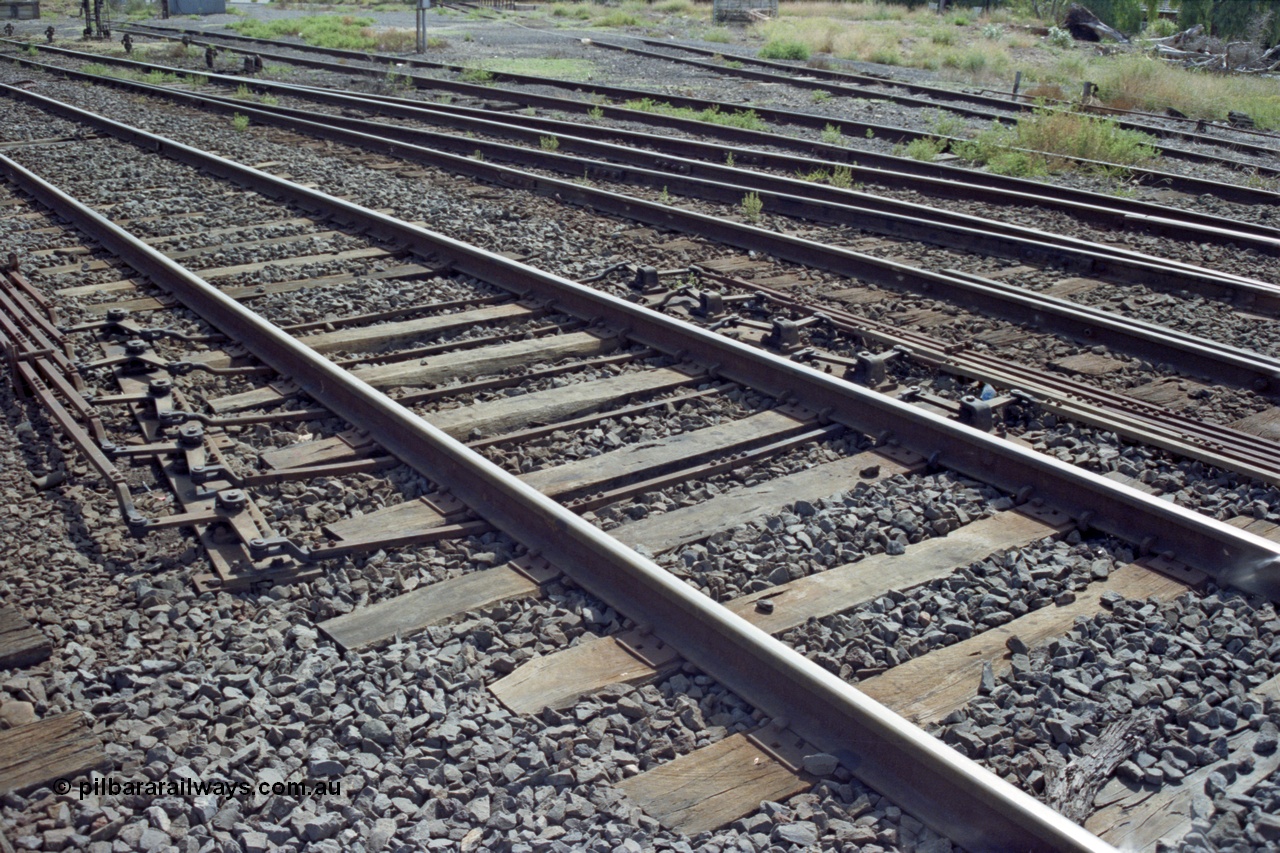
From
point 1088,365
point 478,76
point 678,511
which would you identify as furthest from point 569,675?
point 478,76

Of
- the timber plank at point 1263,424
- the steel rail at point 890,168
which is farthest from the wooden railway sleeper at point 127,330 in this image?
the steel rail at point 890,168

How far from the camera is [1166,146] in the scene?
52.3 ft

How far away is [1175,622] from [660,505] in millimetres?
2069

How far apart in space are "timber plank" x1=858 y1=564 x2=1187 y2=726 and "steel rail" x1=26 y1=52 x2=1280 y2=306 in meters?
4.58

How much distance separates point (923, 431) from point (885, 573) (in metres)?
1.29

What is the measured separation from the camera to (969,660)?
4.00 metres

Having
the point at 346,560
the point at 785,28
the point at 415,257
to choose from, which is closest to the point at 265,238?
the point at 415,257

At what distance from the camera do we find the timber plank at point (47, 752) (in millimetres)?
3400

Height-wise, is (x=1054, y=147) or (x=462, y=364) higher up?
(x=1054, y=147)

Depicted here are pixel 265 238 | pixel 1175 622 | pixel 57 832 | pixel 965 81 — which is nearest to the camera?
pixel 57 832

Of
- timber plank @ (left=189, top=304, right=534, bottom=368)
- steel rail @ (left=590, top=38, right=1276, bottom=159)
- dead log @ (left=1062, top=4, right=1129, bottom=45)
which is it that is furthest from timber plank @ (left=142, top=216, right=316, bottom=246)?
dead log @ (left=1062, top=4, right=1129, bottom=45)

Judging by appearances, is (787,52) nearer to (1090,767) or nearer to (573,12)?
(573,12)

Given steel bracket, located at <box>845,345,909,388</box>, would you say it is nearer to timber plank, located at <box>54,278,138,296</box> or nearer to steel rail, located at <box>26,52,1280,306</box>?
steel rail, located at <box>26,52,1280,306</box>

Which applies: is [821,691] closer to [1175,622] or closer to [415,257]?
[1175,622]
